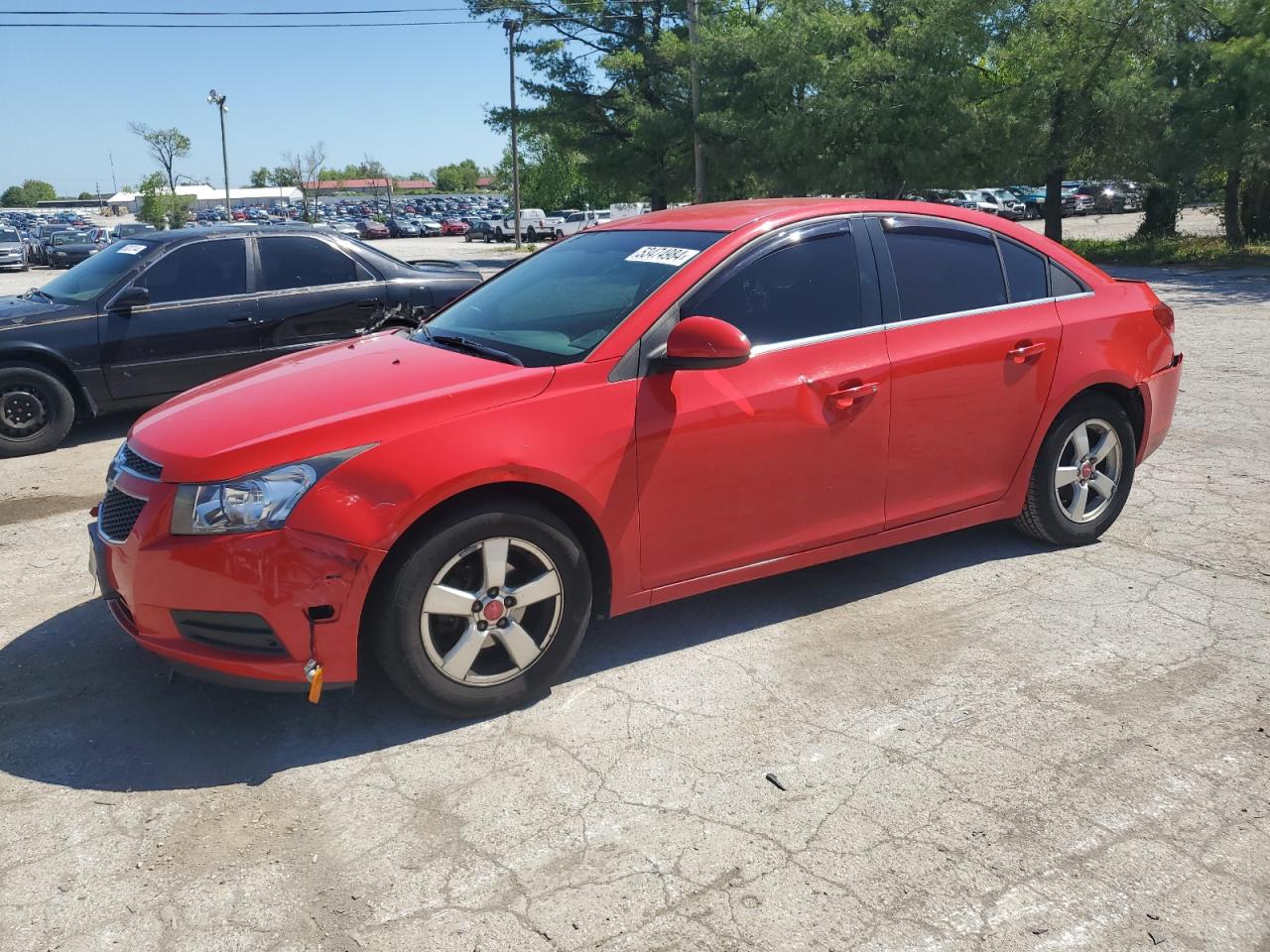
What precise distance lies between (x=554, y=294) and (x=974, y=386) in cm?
184

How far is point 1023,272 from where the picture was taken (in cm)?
478

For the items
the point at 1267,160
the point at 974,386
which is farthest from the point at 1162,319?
the point at 1267,160

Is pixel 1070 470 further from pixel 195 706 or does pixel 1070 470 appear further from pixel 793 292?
pixel 195 706

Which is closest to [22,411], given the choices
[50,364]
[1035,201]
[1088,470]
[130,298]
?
[50,364]

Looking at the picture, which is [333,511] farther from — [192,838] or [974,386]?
[974,386]

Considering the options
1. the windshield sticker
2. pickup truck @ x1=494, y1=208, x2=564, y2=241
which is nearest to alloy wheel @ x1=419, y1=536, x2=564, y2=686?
the windshield sticker

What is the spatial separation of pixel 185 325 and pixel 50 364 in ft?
3.23

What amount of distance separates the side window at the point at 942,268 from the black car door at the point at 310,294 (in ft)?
16.9

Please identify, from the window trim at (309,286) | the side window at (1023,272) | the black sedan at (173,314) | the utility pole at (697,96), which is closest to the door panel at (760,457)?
the side window at (1023,272)

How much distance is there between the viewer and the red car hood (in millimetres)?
3248

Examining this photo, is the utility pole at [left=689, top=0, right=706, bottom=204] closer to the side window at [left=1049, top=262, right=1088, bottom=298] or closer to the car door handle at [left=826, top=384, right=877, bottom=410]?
the side window at [left=1049, top=262, right=1088, bottom=298]

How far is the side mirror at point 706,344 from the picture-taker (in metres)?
3.54

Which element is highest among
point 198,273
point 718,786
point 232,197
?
point 232,197

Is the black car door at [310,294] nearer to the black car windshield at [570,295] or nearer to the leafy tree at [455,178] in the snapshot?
the black car windshield at [570,295]
